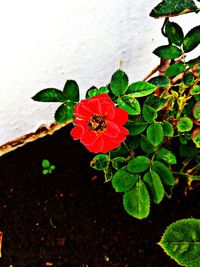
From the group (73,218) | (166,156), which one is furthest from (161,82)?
(73,218)

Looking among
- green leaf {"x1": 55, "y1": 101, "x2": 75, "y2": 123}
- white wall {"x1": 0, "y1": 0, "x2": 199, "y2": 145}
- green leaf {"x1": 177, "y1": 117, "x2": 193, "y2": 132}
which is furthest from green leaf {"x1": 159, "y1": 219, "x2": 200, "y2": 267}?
white wall {"x1": 0, "y1": 0, "x2": 199, "y2": 145}

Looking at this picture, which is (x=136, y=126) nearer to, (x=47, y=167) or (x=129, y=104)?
(x=129, y=104)

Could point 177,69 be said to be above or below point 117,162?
above

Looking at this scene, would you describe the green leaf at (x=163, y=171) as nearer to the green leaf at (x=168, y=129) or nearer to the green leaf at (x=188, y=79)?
the green leaf at (x=168, y=129)

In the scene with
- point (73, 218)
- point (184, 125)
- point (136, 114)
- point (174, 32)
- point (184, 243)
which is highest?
point (174, 32)

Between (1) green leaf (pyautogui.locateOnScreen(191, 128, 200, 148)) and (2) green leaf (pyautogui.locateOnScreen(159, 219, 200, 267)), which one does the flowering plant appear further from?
(2) green leaf (pyautogui.locateOnScreen(159, 219, 200, 267))

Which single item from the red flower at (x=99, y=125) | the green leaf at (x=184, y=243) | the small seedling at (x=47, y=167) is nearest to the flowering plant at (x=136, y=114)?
the red flower at (x=99, y=125)
